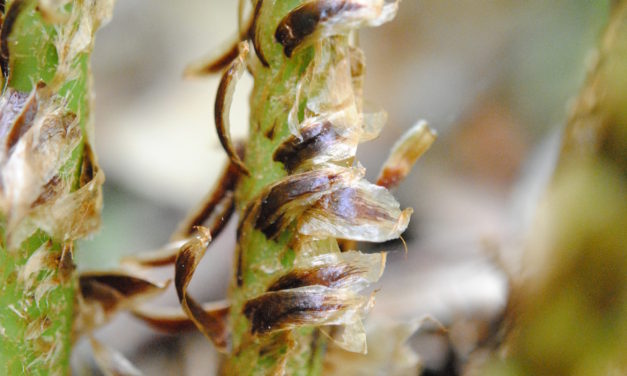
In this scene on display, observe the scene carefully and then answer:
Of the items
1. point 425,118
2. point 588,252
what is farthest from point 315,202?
point 425,118

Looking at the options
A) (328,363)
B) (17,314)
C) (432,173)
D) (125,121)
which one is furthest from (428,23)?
(17,314)

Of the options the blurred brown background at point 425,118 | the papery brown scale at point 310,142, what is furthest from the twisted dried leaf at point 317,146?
the blurred brown background at point 425,118

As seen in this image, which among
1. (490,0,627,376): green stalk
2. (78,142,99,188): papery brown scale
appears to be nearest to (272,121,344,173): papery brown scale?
(78,142,99,188): papery brown scale

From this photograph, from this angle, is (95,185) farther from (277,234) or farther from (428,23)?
(428,23)

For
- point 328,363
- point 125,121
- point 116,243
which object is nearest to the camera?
point 328,363

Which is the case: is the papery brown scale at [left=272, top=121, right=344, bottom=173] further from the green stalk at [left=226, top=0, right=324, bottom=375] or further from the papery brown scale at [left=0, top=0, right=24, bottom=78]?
the papery brown scale at [left=0, top=0, right=24, bottom=78]

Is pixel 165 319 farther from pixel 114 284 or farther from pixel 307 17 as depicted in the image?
pixel 307 17
